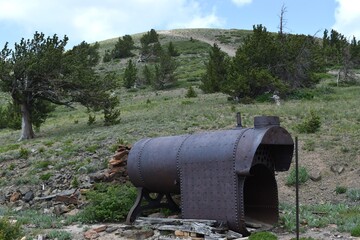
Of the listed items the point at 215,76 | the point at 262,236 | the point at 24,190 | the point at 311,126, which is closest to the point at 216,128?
the point at 311,126

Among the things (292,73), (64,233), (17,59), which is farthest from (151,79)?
(64,233)

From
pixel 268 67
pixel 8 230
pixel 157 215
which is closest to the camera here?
pixel 8 230

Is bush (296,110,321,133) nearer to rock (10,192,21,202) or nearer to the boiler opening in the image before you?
the boiler opening

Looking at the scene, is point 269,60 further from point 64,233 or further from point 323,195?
point 64,233

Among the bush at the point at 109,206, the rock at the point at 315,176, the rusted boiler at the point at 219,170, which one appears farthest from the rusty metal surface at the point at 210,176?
the rock at the point at 315,176

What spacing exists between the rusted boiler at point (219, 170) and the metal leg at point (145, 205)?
2 cm

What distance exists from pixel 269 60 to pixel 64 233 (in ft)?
82.8

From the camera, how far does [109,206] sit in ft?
38.9

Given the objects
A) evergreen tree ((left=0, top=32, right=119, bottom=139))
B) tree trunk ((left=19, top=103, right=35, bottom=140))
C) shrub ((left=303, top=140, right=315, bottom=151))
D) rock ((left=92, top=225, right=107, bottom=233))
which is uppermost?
evergreen tree ((left=0, top=32, right=119, bottom=139))

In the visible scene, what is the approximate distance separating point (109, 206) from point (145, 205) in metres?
0.91

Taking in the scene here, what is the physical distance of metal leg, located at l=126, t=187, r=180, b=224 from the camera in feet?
37.4

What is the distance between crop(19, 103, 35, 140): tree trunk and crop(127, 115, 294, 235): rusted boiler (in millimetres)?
16559

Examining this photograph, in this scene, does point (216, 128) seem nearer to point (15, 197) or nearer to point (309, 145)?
point (309, 145)

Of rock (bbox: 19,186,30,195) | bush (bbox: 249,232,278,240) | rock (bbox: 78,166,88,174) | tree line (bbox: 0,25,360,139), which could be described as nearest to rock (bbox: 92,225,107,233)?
bush (bbox: 249,232,278,240)
